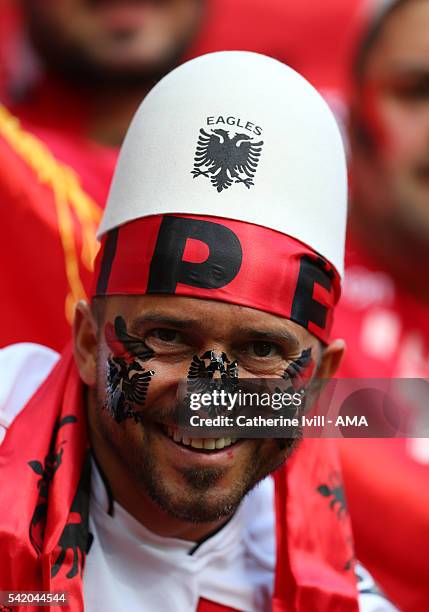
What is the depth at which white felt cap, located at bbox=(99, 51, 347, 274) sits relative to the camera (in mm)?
1498

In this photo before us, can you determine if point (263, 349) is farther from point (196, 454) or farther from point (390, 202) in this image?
point (390, 202)

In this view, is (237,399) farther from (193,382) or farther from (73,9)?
(73,9)

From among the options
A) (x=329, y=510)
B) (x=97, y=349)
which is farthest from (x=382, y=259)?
(x=97, y=349)

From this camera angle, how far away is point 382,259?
3406 mm

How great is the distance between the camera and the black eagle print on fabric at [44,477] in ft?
4.99

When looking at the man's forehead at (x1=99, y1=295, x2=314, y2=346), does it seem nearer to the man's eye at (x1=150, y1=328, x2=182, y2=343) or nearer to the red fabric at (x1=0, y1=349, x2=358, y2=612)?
the man's eye at (x1=150, y1=328, x2=182, y2=343)

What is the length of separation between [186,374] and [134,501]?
0.93ft

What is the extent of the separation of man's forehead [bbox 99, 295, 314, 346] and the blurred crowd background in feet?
3.07

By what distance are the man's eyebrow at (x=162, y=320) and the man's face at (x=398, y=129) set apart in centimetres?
199

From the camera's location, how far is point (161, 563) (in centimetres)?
164

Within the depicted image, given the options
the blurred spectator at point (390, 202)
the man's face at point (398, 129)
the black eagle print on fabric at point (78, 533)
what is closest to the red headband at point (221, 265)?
the black eagle print on fabric at point (78, 533)

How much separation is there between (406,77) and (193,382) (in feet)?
7.12

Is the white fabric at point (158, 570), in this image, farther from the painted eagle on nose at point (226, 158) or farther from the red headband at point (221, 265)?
the painted eagle on nose at point (226, 158)

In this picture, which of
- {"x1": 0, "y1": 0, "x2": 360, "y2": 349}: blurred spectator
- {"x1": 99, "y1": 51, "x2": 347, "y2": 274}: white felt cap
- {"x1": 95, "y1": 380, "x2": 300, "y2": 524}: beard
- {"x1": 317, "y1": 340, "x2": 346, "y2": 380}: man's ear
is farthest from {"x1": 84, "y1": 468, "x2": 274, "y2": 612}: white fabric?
{"x1": 0, "y1": 0, "x2": 360, "y2": 349}: blurred spectator
